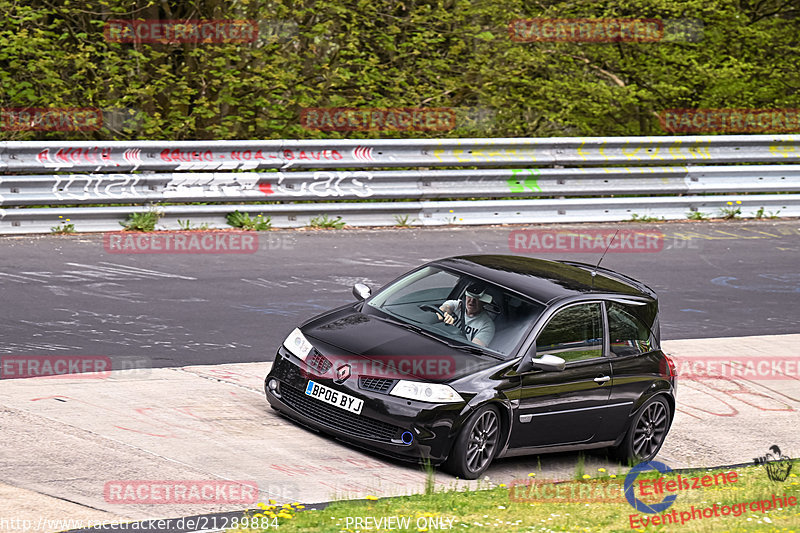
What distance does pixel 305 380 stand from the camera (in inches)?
340

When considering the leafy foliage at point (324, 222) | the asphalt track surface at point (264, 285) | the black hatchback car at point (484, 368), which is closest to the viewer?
the black hatchback car at point (484, 368)

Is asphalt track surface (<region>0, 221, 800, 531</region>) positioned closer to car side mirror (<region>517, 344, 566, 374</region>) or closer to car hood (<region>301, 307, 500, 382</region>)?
car hood (<region>301, 307, 500, 382</region>)

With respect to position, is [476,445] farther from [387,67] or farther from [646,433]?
[387,67]

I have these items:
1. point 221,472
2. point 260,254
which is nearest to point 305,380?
point 221,472

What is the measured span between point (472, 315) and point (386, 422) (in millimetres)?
1285

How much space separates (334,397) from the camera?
8.41 meters

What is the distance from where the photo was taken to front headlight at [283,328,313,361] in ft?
28.9

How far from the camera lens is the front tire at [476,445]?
8.09m

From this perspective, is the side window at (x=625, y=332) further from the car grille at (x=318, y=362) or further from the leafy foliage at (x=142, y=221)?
the leafy foliage at (x=142, y=221)

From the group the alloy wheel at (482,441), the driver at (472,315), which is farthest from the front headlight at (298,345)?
the alloy wheel at (482,441)

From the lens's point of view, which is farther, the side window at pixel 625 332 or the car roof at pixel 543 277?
the side window at pixel 625 332

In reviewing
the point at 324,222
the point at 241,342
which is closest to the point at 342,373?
the point at 241,342

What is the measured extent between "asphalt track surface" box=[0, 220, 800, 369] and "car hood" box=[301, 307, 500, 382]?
1.93 metres

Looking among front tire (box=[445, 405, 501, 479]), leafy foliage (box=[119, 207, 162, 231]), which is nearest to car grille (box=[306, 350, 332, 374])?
front tire (box=[445, 405, 501, 479])
